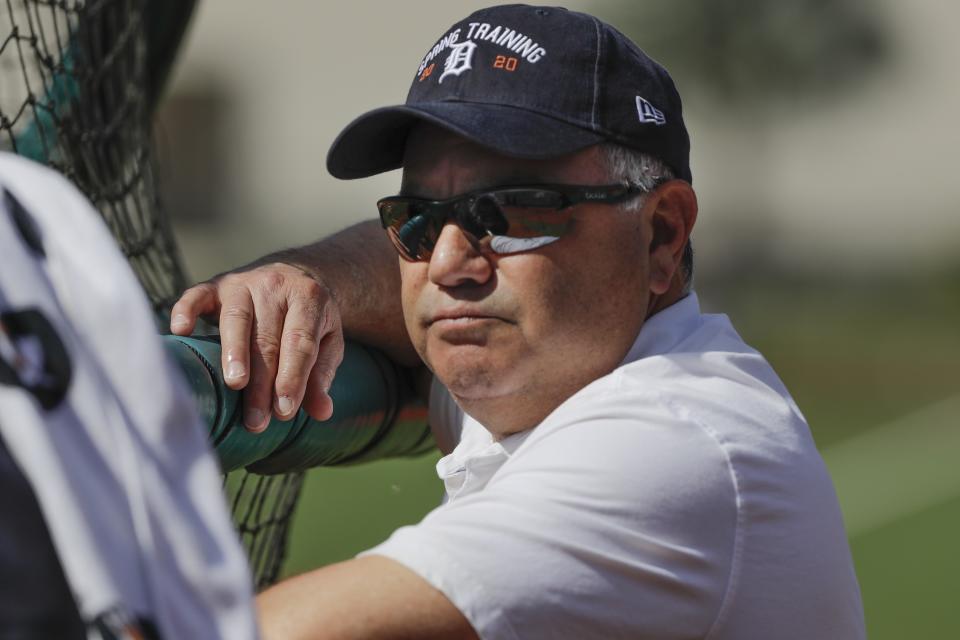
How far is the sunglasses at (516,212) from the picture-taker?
1924 mm

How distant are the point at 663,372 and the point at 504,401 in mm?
281

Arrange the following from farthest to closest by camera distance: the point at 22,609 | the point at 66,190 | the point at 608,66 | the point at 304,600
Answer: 1. the point at 608,66
2. the point at 304,600
3. the point at 66,190
4. the point at 22,609

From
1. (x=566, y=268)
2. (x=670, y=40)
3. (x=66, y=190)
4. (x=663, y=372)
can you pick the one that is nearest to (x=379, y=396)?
(x=566, y=268)

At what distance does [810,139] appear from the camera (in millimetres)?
33344

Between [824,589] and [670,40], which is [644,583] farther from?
[670,40]

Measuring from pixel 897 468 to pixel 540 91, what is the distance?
9337mm

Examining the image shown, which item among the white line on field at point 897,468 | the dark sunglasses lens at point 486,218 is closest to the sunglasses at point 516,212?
A: the dark sunglasses lens at point 486,218

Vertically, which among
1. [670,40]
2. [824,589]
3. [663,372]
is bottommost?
[670,40]

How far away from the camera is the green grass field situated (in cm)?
726

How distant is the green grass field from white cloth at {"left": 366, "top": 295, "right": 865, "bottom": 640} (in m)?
1.39

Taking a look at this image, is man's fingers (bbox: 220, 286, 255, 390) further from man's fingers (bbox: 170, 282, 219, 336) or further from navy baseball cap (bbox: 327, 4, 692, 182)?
navy baseball cap (bbox: 327, 4, 692, 182)

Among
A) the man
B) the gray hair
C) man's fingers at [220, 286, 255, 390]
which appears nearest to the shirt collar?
the man

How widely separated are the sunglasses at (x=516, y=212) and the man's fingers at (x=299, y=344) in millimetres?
205

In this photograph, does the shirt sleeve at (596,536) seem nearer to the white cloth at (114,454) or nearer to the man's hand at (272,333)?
the man's hand at (272,333)
